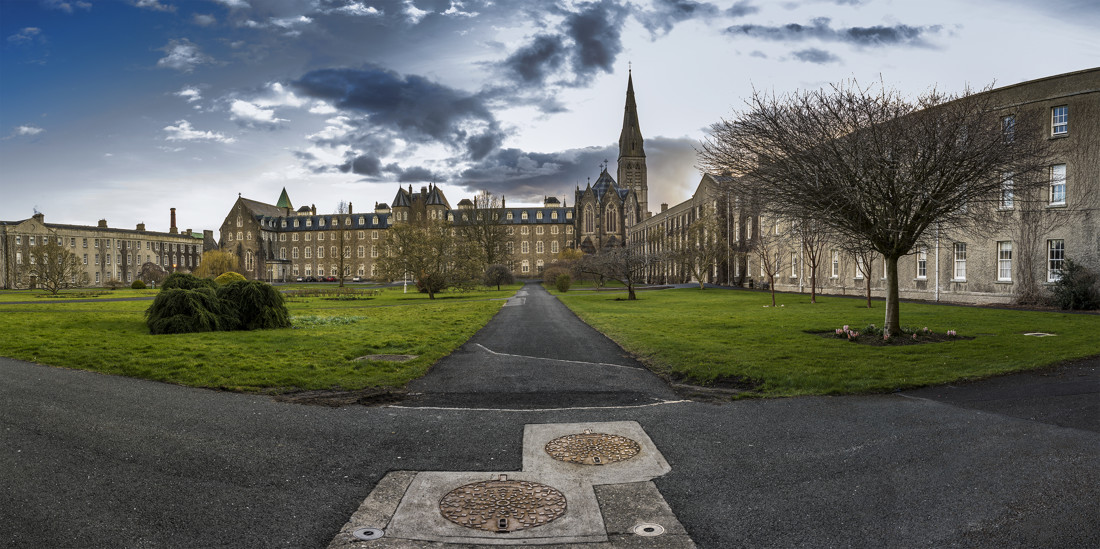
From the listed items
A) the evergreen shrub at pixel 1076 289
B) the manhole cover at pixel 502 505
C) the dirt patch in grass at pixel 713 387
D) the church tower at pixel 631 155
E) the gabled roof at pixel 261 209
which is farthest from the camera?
the gabled roof at pixel 261 209

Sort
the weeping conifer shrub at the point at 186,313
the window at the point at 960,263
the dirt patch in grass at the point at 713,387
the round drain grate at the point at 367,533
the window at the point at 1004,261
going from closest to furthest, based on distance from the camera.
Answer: the round drain grate at the point at 367,533 → the dirt patch in grass at the point at 713,387 → the weeping conifer shrub at the point at 186,313 → the window at the point at 1004,261 → the window at the point at 960,263

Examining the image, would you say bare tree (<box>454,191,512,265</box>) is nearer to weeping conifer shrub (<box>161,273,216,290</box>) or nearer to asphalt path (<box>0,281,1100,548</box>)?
weeping conifer shrub (<box>161,273,216,290</box>)

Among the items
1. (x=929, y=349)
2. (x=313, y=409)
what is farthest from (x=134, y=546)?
(x=929, y=349)

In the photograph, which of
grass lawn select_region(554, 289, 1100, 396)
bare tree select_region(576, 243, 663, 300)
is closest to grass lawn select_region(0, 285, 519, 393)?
grass lawn select_region(554, 289, 1100, 396)

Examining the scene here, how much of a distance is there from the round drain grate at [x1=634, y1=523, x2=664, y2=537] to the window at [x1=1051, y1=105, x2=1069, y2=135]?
33.9 m

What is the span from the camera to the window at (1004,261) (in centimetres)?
2911

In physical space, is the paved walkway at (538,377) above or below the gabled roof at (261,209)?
below

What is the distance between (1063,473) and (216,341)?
1629cm

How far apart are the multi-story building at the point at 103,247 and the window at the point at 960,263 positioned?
288ft

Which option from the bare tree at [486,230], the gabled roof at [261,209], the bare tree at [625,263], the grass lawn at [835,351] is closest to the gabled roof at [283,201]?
the gabled roof at [261,209]

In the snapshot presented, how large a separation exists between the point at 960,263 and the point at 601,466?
1329 inches

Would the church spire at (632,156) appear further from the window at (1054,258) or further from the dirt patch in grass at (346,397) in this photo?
the dirt patch in grass at (346,397)

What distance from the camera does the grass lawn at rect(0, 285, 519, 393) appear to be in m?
10.5

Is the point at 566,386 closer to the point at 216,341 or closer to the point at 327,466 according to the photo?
the point at 327,466
